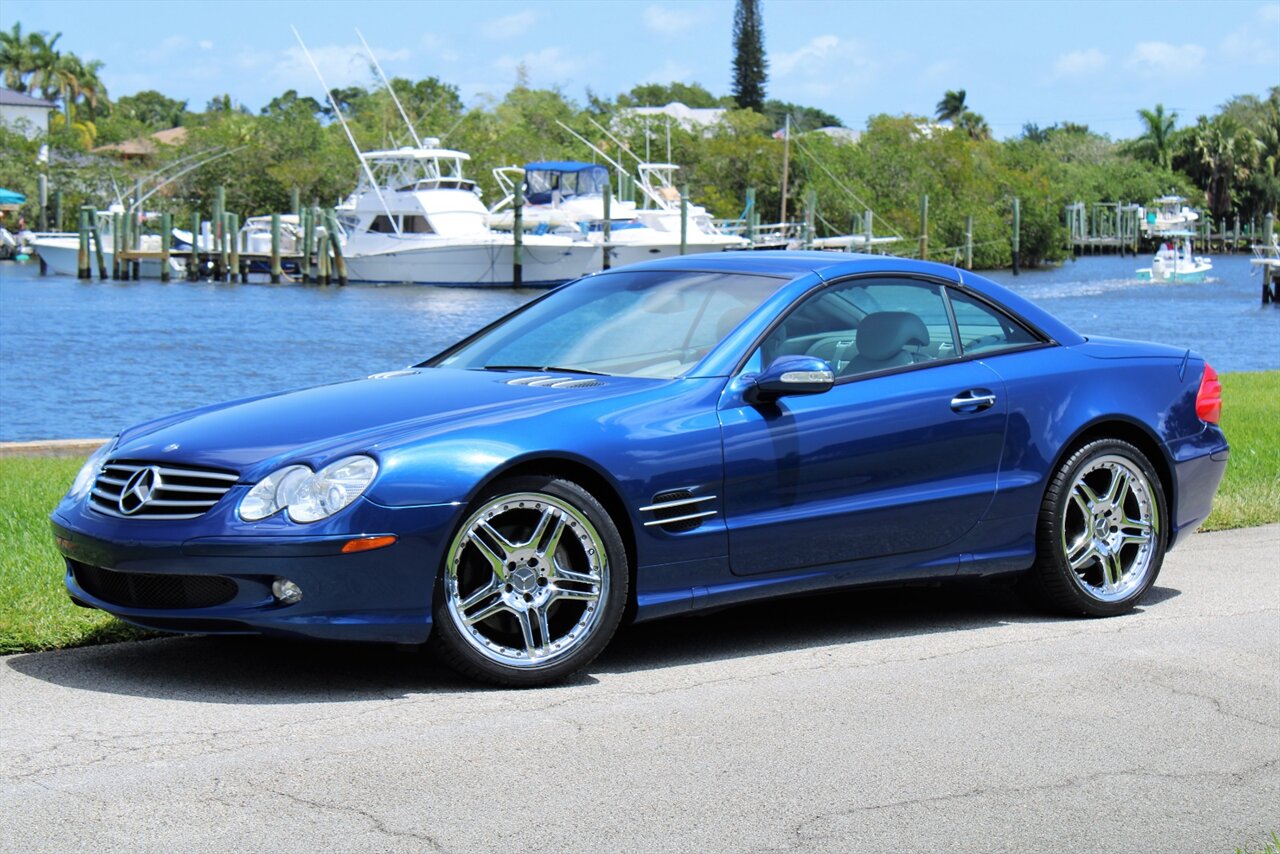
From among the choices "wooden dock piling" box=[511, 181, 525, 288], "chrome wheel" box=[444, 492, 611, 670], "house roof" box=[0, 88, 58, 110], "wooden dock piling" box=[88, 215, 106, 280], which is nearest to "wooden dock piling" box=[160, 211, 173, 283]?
"wooden dock piling" box=[88, 215, 106, 280]

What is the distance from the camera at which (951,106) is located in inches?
6142

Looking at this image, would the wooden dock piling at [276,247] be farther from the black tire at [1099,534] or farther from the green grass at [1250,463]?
the black tire at [1099,534]

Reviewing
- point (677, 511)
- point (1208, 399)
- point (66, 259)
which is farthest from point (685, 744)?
point (66, 259)

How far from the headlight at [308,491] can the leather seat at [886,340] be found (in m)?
2.06

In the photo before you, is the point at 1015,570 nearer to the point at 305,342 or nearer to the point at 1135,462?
the point at 1135,462

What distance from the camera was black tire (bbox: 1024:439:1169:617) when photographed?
708cm

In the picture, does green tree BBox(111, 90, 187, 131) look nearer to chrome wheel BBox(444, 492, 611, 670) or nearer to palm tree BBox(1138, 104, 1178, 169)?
palm tree BBox(1138, 104, 1178, 169)

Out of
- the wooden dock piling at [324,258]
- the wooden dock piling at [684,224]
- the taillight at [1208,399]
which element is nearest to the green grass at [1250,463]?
the taillight at [1208,399]

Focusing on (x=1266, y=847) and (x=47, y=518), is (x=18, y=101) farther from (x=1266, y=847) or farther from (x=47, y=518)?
(x=1266, y=847)

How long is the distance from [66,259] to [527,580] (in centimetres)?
7257

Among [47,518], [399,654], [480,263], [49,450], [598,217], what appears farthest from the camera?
[598,217]

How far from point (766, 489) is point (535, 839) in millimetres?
2246

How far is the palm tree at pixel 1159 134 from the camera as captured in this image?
155375mm

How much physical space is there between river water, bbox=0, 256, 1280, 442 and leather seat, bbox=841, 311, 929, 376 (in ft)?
57.9
